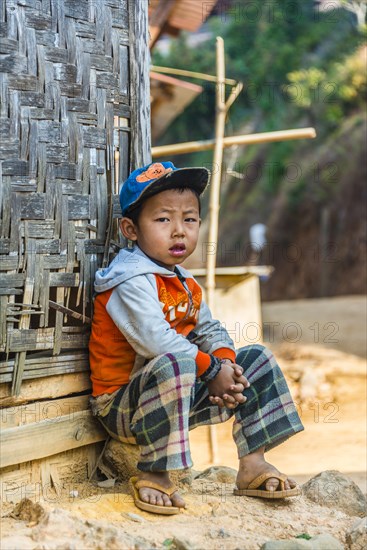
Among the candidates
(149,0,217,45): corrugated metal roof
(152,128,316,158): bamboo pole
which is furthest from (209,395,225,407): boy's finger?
(149,0,217,45): corrugated metal roof

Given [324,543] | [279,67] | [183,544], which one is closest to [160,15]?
[324,543]

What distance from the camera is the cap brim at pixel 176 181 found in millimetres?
3156

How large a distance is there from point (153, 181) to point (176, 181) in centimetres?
12

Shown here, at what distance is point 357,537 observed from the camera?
3.01 m

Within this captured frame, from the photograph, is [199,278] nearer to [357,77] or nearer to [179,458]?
[179,458]

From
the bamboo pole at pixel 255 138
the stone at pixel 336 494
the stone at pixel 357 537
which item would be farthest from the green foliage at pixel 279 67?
the stone at pixel 357 537

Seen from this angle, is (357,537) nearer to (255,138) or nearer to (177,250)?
(177,250)

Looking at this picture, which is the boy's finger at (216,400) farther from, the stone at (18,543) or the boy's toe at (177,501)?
the stone at (18,543)

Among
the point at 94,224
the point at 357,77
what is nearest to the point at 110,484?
the point at 94,224

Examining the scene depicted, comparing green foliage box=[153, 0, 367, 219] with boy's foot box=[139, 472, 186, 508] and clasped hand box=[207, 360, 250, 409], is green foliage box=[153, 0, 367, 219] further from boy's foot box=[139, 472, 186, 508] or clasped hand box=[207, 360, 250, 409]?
boy's foot box=[139, 472, 186, 508]

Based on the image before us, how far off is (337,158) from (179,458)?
16.5m

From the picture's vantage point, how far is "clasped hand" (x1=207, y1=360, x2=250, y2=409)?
3.12 m

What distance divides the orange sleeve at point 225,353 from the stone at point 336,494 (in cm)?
77

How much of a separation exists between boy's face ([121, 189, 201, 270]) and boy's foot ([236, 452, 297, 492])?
89 cm
